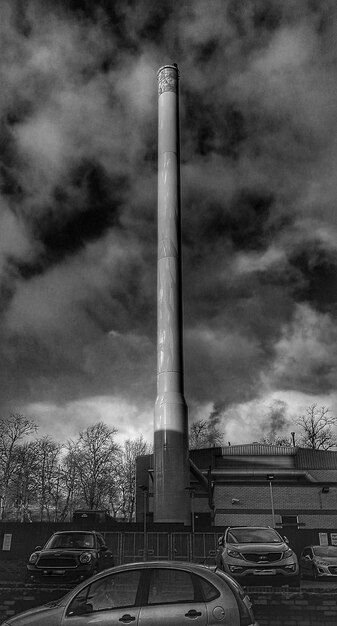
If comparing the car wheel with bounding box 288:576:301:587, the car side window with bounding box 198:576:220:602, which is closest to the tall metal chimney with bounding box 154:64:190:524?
the car wheel with bounding box 288:576:301:587

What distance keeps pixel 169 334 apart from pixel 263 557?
80.6ft

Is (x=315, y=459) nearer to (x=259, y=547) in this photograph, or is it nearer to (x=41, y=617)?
(x=259, y=547)

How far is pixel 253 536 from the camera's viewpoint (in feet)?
51.2

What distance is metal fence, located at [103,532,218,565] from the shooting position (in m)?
22.7

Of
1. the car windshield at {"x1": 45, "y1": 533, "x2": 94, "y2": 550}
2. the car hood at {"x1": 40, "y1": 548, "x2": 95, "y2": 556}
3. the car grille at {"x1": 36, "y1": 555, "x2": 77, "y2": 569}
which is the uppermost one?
the car windshield at {"x1": 45, "y1": 533, "x2": 94, "y2": 550}

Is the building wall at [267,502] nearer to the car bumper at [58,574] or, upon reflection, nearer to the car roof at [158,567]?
the car bumper at [58,574]

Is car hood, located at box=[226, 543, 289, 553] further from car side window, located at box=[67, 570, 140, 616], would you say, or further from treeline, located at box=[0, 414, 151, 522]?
treeline, located at box=[0, 414, 151, 522]

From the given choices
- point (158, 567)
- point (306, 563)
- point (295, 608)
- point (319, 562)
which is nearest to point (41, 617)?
point (158, 567)

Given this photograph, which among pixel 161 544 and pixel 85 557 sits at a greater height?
pixel 161 544

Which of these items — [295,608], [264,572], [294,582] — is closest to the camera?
[295,608]

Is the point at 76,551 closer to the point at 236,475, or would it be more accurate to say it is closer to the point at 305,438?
the point at 236,475

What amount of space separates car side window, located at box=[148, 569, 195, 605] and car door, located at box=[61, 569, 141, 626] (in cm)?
22

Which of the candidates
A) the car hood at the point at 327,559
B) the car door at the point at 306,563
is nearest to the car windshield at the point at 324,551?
the car door at the point at 306,563

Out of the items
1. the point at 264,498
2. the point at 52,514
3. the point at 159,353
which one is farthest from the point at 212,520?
the point at 52,514
